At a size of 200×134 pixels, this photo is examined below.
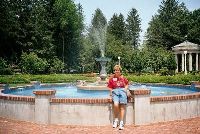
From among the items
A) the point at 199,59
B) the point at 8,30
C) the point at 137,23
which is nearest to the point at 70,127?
the point at 8,30

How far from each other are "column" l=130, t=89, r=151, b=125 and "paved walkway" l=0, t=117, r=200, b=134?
0.27 m

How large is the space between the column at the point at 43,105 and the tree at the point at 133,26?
78.4 meters

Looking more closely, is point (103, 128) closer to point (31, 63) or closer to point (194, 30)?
point (31, 63)

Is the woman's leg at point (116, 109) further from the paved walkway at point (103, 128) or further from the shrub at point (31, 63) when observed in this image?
the shrub at point (31, 63)

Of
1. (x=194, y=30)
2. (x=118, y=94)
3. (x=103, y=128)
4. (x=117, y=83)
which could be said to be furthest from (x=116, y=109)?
(x=194, y=30)

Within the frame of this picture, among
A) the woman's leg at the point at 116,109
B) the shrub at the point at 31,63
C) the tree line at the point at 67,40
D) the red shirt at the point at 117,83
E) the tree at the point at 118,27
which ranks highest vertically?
the tree at the point at 118,27

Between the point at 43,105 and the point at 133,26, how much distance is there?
7964 centimetres

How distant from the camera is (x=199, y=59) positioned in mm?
54312

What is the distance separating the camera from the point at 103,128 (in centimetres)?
953

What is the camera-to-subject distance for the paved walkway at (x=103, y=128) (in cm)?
881

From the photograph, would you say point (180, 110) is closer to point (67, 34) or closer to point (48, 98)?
point (48, 98)

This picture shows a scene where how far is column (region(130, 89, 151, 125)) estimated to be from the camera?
9.82m

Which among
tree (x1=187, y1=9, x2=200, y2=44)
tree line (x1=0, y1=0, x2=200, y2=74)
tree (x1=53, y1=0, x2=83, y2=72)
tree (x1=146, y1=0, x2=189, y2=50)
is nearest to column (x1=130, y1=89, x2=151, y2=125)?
tree line (x1=0, y1=0, x2=200, y2=74)

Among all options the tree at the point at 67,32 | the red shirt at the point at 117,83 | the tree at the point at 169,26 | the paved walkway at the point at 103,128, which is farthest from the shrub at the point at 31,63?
the red shirt at the point at 117,83
